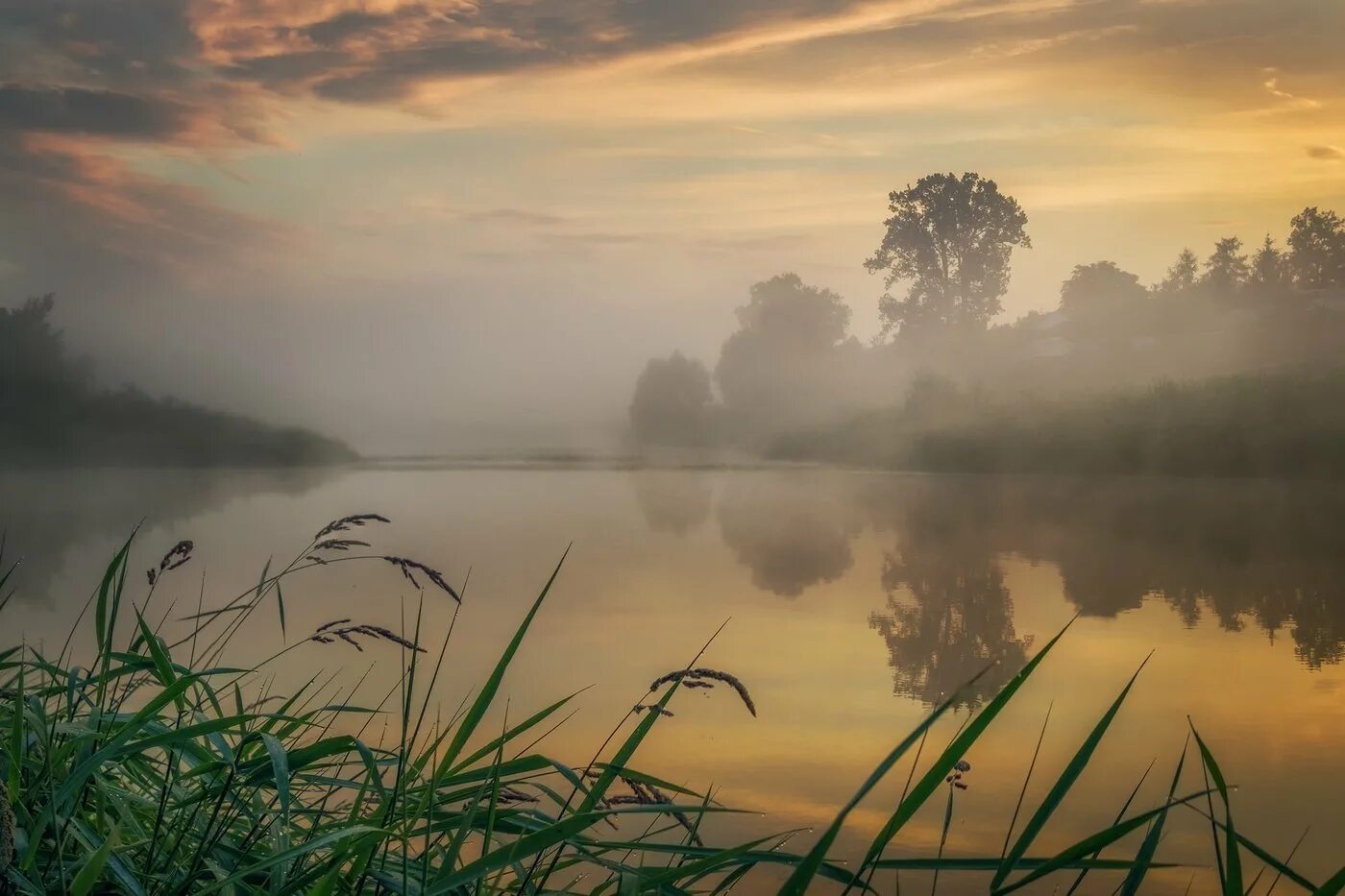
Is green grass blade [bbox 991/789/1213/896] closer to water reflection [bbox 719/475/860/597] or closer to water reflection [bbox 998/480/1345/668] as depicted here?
water reflection [bbox 998/480/1345/668]

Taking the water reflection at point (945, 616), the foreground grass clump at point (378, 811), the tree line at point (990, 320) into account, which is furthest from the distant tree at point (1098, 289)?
the foreground grass clump at point (378, 811)

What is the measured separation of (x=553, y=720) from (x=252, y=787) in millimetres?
1914

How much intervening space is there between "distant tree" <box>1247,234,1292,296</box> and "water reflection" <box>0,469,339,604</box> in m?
8.38

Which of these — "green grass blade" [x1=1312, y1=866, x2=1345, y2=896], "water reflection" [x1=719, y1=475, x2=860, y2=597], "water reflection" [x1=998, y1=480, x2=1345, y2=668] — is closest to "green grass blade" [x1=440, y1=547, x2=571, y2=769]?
"green grass blade" [x1=1312, y1=866, x2=1345, y2=896]

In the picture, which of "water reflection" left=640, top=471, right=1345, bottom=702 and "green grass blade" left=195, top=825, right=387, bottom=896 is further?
"water reflection" left=640, top=471, right=1345, bottom=702

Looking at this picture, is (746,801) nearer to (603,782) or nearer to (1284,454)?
(603,782)

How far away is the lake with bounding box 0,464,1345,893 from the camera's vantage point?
2.47 metres

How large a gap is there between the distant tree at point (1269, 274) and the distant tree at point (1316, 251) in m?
0.07

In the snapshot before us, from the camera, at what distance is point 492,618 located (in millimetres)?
4324

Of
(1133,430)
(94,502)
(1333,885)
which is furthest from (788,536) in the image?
(94,502)

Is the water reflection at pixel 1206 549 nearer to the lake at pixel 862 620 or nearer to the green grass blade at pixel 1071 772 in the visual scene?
the lake at pixel 862 620

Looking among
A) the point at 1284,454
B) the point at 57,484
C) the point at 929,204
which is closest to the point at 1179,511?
the point at 1284,454

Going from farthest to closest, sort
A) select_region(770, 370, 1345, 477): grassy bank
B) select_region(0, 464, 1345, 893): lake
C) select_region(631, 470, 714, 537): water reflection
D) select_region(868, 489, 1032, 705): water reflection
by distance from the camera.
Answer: select_region(770, 370, 1345, 477): grassy bank
select_region(631, 470, 714, 537): water reflection
select_region(868, 489, 1032, 705): water reflection
select_region(0, 464, 1345, 893): lake

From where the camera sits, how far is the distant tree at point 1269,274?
10.0 metres
